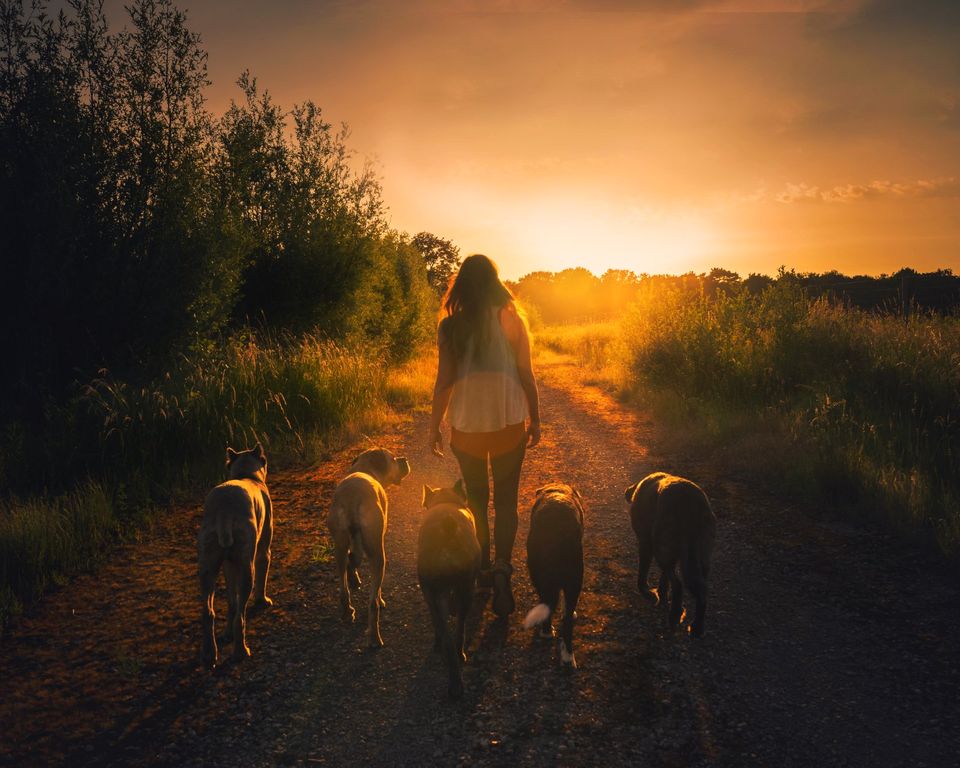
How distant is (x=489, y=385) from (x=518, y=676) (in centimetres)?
189

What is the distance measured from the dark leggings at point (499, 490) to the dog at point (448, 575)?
676 mm

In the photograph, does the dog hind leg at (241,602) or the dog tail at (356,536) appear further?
the dog tail at (356,536)

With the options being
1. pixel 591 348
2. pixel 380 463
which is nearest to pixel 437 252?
pixel 591 348

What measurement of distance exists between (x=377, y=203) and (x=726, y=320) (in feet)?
37.0

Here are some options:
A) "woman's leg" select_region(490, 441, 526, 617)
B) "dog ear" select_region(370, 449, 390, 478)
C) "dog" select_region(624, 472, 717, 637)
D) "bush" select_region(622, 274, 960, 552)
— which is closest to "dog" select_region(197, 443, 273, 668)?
"dog ear" select_region(370, 449, 390, 478)

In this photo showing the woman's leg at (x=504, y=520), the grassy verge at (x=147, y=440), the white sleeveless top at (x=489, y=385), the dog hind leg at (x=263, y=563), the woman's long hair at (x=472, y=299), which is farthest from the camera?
the grassy verge at (x=147, y=440)

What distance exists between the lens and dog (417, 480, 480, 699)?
3.30 meters

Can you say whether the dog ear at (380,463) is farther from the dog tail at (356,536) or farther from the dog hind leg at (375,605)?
the dog hind leg at (375,605)

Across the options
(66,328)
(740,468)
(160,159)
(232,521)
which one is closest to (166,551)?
(232,521)

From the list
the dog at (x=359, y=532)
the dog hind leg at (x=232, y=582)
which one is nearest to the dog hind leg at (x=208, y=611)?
the dog hind leg at (x=232, y=582)

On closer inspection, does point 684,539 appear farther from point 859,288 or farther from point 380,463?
point 859,288

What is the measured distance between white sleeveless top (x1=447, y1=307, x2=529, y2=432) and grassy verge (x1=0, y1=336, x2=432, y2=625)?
12.5ft

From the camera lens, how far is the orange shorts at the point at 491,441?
13.4 ft

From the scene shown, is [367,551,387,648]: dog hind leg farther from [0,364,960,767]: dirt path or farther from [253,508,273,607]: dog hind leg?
[253,508,273,607]: dog hind leg
